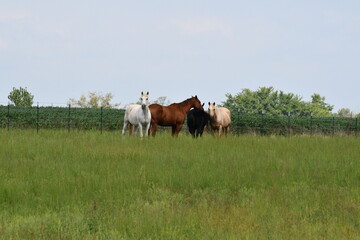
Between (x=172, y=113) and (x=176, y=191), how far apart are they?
12453 mm

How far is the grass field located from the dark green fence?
63.0 ft

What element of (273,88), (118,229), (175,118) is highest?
(273,88)

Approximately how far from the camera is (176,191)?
530 inches

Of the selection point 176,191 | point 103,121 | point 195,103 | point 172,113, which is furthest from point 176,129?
point 103,121

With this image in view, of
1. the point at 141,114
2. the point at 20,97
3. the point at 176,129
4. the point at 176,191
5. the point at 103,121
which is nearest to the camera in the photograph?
the point at 176,191

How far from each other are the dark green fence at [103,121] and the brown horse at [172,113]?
1180 cm

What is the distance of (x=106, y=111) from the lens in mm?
47375

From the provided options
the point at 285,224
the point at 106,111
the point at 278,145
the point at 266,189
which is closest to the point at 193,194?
the point at 266,189

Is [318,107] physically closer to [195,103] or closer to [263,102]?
[263,102]

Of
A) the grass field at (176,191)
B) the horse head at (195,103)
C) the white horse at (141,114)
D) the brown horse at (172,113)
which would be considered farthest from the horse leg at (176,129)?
the grass field at (176,191)

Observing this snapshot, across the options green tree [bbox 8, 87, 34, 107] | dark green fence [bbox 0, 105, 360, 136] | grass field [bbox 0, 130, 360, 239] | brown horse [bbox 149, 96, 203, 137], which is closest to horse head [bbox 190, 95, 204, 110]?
brown horse [bbox 149, 96, 203, 137]

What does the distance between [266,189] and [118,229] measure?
560 cm

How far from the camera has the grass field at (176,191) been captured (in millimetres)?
9344

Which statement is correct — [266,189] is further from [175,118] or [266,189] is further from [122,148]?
[175,118]
